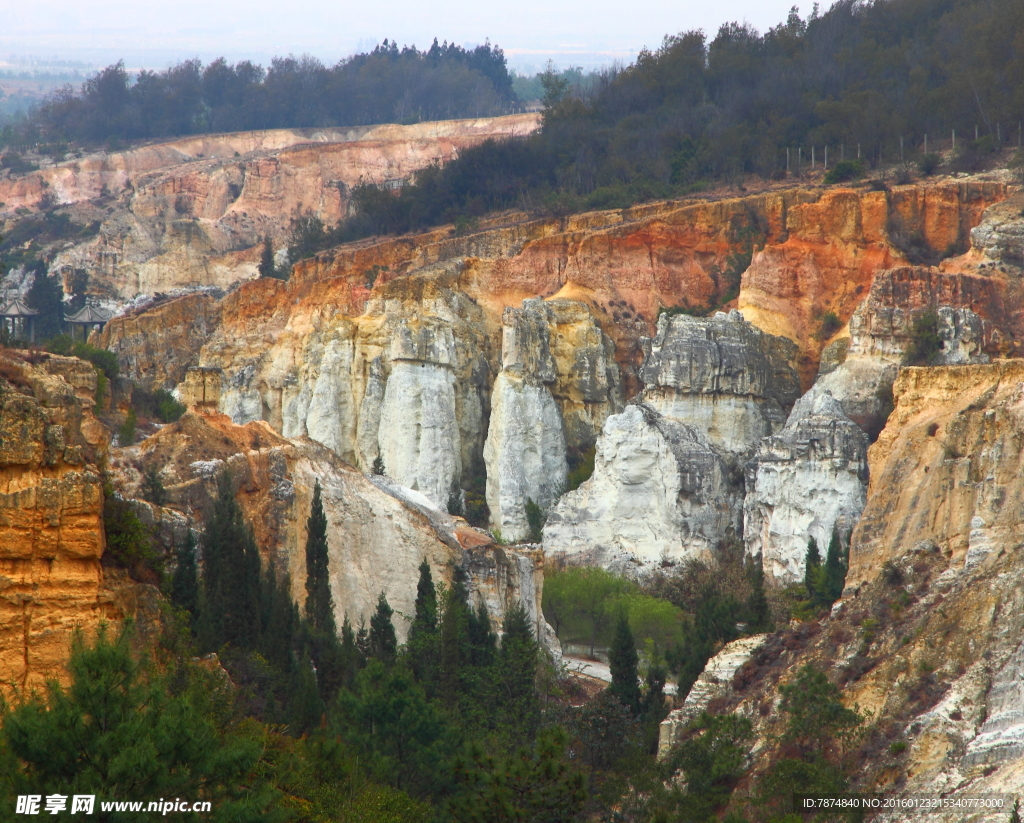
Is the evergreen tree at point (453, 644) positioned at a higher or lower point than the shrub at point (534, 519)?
higher

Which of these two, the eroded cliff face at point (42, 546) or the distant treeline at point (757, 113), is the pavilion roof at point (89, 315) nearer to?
the distant treeline at point (757, 113)

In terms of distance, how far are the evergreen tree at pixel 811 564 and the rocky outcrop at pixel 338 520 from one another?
8.58m

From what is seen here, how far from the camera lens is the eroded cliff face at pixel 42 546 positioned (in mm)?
27594

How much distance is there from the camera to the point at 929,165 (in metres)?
79.3

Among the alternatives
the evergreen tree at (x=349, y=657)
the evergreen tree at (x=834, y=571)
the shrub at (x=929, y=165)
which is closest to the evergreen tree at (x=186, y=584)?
the evergreen tree at (x=349, y=657)

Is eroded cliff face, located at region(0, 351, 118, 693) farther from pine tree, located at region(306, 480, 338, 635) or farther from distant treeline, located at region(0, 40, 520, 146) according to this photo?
distant treeline, located at region(0, 40, 520, 146)

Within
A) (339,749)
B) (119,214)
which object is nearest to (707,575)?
(339,749)

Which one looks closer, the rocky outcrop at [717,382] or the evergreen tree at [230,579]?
the evergreen tree at [230,579]

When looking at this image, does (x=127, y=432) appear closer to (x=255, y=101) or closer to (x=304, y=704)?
(x=304, y=704)

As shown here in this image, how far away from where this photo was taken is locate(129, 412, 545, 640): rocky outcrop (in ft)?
150

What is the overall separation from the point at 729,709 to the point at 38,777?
18.4m

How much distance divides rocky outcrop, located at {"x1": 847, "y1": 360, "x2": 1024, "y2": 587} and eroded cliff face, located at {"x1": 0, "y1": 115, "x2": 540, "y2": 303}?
230 feet

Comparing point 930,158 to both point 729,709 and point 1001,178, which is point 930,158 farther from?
point 729,709

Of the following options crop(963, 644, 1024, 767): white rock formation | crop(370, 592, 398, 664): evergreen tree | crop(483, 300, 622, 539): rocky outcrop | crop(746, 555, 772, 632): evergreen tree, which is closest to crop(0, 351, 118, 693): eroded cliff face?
crop(963, 644, 1024, 767): white rock formation
